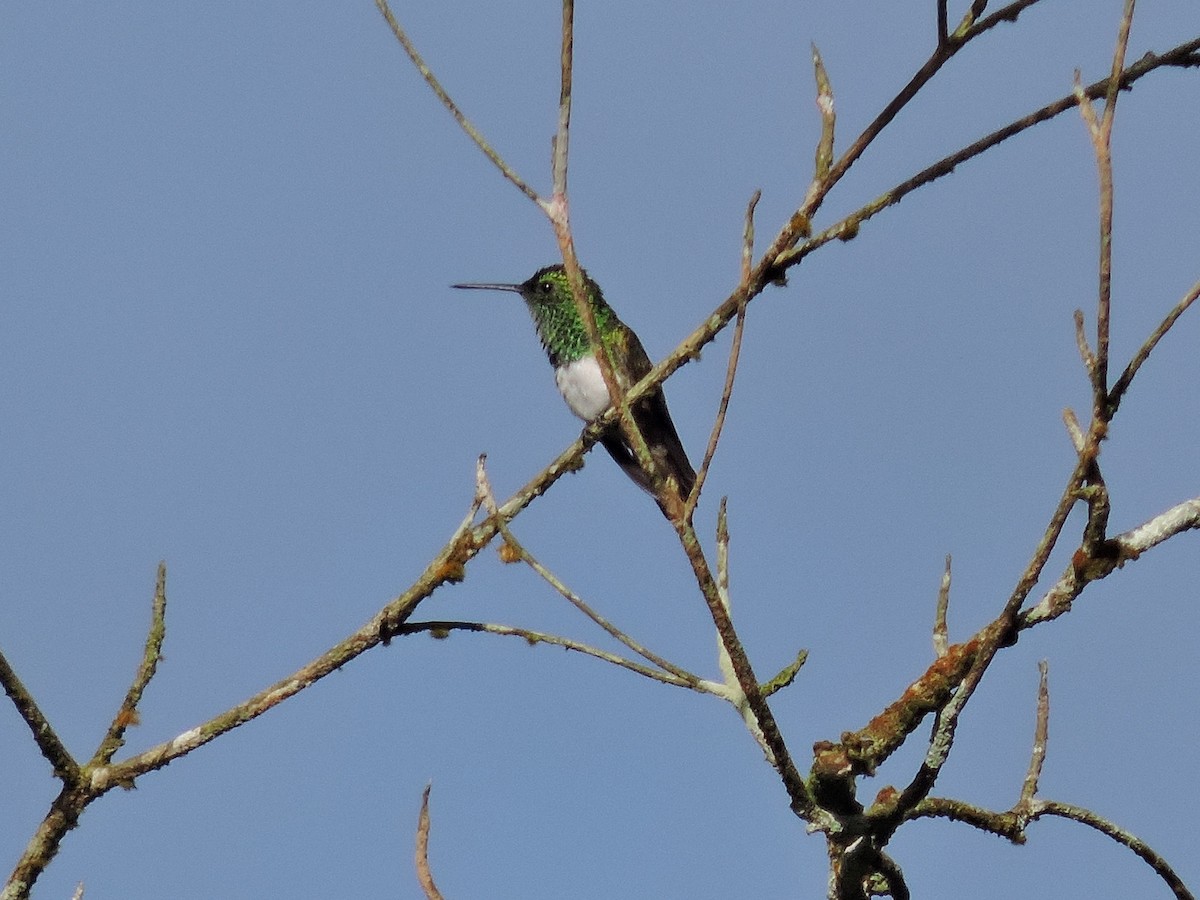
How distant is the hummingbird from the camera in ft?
29.9

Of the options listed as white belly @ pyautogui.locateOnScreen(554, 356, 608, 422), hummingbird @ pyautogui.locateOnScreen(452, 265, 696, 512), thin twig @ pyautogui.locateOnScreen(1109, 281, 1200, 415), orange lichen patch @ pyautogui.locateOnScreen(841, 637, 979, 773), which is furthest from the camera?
hummingbird @ pyautogui.locateOnScreen(452, 265, 696, 512)

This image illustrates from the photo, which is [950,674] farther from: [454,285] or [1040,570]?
[454,285]

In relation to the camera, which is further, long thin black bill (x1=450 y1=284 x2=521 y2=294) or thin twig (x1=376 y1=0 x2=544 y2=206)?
long thin black bill (x1=450 y1=284 x2=521 y2=294)

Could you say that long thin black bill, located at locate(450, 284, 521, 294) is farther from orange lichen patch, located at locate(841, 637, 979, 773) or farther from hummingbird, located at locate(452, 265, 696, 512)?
orange lichen patch, located at locate(841, 637, 979, 773)

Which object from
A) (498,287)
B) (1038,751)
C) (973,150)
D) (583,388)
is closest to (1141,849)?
(1038,751)

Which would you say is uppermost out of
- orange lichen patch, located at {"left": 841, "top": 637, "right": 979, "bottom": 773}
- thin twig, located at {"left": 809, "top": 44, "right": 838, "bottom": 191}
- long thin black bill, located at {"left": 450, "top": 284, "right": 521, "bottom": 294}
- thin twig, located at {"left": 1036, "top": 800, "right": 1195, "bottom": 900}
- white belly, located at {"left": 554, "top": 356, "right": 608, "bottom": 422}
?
long thin black bill, located at {"left": 450, "top": 284, "right": 521, "bottom": 294}

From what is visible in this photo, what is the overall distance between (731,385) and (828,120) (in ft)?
2.33

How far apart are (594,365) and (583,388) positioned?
202 mm

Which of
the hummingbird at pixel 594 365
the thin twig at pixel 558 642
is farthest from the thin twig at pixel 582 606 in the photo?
the hummingbird at pixel 594 365

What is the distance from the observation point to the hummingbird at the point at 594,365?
912 cm

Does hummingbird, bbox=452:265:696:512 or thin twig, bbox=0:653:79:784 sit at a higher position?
hummingbird, bbox=452:265:696:512

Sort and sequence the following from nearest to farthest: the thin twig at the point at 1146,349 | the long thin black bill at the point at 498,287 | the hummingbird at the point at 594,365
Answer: the thin twig at the point at 1146,349, the hummingbird at the point at 594,365, the long thin black bill at the point at 498,287

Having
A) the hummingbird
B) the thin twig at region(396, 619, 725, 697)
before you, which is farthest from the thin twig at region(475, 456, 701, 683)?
the hummingbird

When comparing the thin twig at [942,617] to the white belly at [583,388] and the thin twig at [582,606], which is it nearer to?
the thin twig at [582,606]
